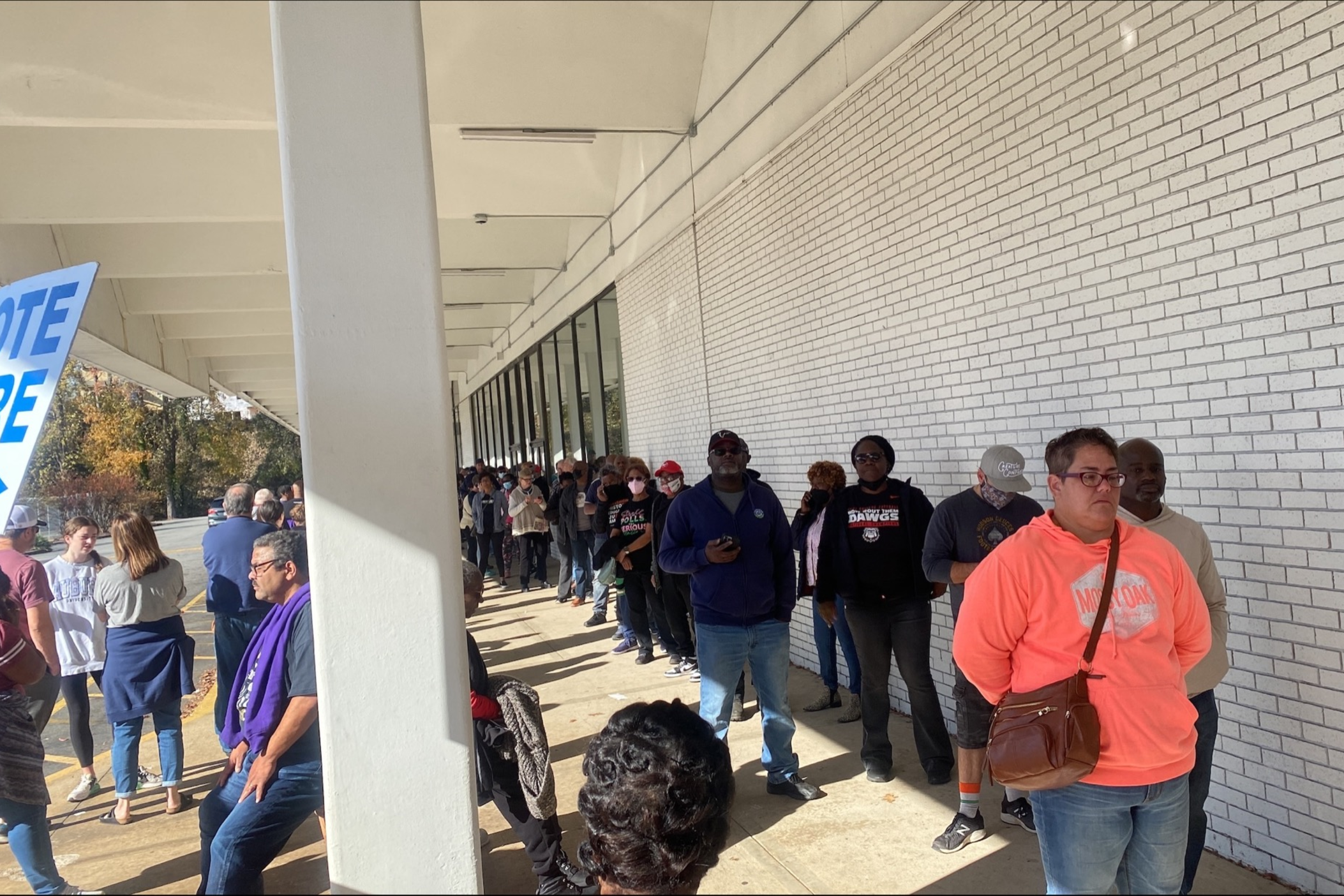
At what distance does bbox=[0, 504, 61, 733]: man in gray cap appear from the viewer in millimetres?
4879

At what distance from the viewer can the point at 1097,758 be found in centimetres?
231

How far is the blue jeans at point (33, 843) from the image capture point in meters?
3.80

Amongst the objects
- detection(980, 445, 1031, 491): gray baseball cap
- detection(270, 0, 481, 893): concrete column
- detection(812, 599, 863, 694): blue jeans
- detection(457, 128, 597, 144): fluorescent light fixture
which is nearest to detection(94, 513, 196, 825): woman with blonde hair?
detection(270, 0, 481, 893): concrete column

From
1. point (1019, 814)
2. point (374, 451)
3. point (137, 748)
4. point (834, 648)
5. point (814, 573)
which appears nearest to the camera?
point (374, 451)

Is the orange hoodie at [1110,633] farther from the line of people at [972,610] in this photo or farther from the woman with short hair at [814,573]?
the woman with short hair at [814,573]

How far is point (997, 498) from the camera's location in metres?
4.34

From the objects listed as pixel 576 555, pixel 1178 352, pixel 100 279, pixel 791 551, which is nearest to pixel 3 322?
pixel 791 551

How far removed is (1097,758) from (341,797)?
1946 mm

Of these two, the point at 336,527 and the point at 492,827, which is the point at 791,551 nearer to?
the point at 492,827

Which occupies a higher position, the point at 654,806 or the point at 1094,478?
the point at 1094,478

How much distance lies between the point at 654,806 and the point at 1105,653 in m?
1.33

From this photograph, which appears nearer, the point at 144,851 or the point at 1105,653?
the point at 1105,653

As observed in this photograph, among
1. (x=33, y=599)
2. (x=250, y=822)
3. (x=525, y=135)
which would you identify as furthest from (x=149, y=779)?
(x=525, y=135)

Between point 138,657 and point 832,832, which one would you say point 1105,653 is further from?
point 138,657
